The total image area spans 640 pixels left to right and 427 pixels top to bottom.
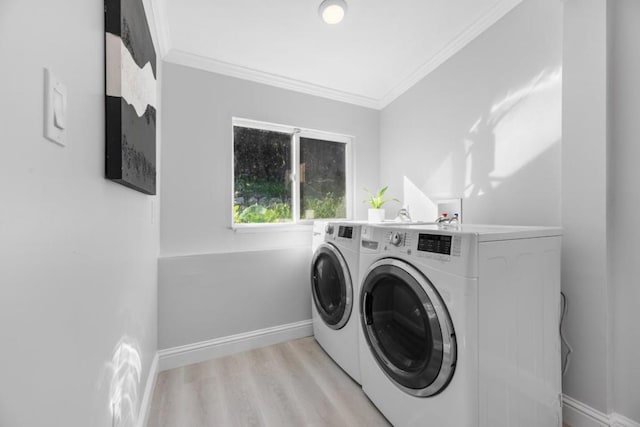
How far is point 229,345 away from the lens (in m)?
2.15

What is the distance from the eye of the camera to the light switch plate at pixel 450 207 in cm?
205

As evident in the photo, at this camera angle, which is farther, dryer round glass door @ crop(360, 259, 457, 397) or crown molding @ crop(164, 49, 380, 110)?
crown molding @ crop(164, 49, 380, 110)

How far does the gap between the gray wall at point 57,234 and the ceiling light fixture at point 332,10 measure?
48.6 inches

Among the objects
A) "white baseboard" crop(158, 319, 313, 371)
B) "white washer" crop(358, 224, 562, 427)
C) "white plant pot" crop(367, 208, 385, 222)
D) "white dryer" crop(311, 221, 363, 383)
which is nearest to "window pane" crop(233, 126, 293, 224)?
"white dryer" crop(311, 221, 363, 383)

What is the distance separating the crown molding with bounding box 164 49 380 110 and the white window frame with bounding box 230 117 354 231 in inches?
14.1

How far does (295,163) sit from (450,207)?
4.66 feet

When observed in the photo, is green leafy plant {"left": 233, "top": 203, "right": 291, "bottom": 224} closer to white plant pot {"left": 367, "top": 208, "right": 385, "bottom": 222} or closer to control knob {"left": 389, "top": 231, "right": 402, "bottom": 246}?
white plant pot {"left": 367, "top": 208, "right": 385, "bottom": 222}

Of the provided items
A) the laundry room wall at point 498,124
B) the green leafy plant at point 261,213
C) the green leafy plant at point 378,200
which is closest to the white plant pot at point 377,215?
the green leafy plant at point 378,200

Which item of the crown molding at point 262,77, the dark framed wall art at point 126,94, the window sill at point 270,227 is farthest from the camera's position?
the window sill at point 270,227

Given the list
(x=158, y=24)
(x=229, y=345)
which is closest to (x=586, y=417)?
(x=229, y=345)

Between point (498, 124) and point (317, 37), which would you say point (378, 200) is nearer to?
point (498, 124)

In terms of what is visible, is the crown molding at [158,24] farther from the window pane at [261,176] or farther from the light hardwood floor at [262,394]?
the light hardwood floor at [262,394]

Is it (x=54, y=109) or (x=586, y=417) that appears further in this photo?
(x=586, y=417)

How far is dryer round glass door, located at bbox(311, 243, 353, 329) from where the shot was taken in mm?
1816
